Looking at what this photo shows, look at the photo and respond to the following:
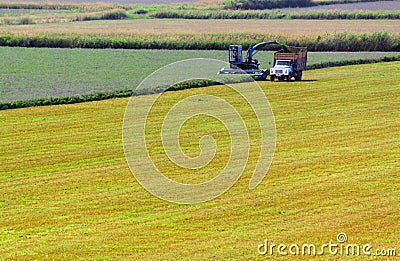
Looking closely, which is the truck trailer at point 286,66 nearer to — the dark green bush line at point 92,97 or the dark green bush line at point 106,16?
the dark green bush line at point 92,97

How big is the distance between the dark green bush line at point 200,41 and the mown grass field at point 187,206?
25.6 meters

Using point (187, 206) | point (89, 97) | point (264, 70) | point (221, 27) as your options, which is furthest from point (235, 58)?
point (221, 27)

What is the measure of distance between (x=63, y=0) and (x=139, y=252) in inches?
4348

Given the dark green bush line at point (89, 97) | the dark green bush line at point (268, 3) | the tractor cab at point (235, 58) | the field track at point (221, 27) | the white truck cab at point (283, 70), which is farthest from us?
the dark green bush line at point (268, 3)

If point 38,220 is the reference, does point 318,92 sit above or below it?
below

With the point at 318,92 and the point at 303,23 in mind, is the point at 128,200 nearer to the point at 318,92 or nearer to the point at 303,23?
the point at 318,92

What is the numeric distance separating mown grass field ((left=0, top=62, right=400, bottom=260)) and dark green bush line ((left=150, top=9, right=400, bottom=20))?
5341 cm

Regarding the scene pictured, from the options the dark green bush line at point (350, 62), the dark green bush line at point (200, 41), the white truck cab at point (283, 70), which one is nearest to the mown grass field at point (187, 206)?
the white truck cab at point (283, 70)

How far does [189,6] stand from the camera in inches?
4124

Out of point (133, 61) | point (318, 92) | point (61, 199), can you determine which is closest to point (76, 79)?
point (133, 61)

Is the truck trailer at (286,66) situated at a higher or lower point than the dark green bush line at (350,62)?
higher

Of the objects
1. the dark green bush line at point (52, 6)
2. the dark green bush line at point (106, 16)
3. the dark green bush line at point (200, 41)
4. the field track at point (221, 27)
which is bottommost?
the dark green bush line at point (52, 6)

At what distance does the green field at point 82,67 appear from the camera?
3506cm

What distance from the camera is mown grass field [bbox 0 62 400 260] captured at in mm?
14578
